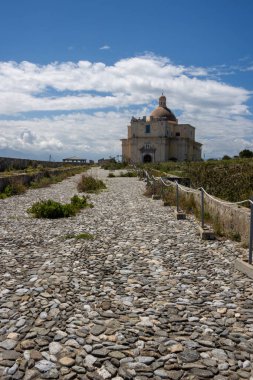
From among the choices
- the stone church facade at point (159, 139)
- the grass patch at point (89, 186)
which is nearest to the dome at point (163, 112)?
the stone church facade at point (159, 139)

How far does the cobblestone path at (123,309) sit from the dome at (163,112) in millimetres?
81063

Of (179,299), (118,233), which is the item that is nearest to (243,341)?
(179,299)

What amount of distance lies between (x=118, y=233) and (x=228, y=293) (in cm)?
468

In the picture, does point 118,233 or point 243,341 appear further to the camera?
point 118,233

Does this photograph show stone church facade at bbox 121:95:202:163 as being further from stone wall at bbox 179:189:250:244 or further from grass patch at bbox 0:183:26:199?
stone wall at bbox 179:189:250:244

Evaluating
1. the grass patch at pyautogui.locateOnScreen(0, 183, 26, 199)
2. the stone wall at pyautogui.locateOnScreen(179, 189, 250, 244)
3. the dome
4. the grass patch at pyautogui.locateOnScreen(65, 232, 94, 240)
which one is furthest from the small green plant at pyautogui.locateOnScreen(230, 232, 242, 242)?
the dome

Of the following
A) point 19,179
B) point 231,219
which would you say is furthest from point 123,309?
point 19,179

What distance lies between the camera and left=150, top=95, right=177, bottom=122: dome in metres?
88.1

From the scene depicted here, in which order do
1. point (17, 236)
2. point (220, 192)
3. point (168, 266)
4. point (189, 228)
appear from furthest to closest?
1. point (220, 192)
2. point (189, 228)
3. point (17, 236)
4. point (168, 266)

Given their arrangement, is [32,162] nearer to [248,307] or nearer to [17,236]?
[17,236]

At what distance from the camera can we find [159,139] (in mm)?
84375

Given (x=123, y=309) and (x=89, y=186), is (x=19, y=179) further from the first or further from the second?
(x=123, y=309)

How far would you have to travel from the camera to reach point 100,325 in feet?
14.5

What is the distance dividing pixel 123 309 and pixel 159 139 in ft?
265
